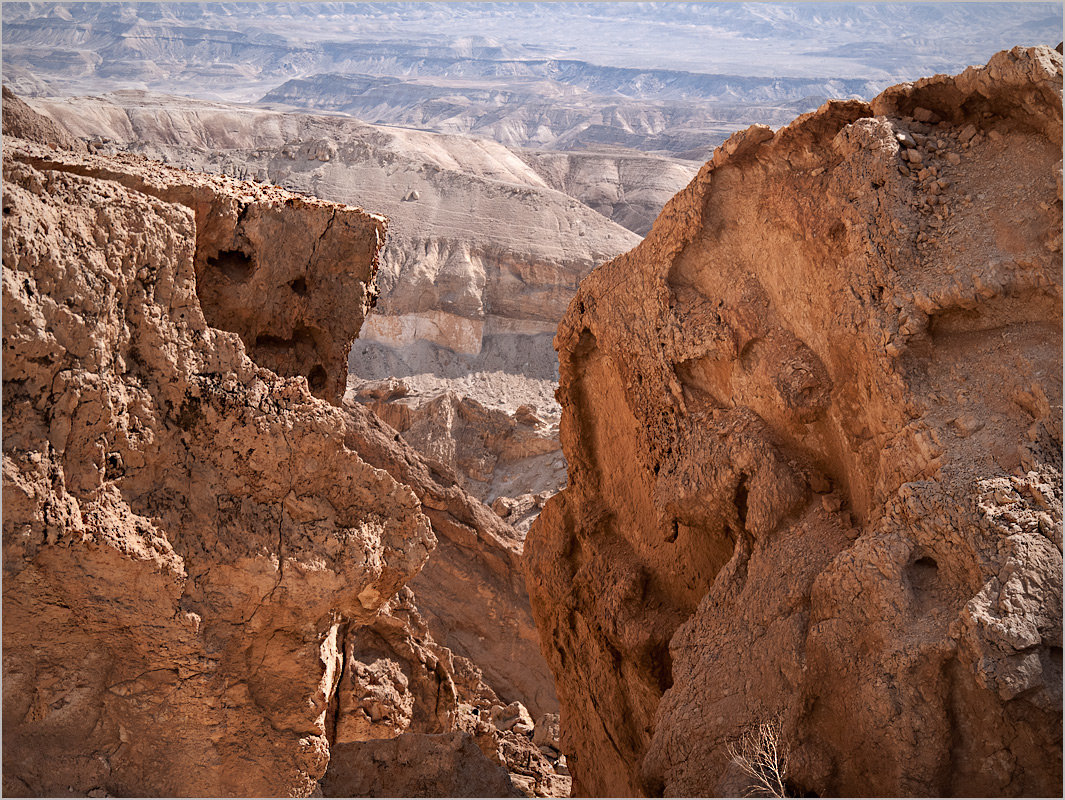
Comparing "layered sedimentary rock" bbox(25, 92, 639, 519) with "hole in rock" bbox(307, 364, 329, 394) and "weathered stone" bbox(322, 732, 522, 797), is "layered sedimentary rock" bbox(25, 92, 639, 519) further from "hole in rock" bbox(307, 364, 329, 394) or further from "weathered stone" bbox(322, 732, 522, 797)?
"weathered stone" bbox(322, 732, 522, 797)

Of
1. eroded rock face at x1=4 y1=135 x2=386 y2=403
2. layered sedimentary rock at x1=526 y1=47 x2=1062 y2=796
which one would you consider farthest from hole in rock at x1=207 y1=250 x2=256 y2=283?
layered sedimentary rock at x1=526 y1=47 x2=1062 y2=796

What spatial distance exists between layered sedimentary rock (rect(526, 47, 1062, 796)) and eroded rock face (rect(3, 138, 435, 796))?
2.26m

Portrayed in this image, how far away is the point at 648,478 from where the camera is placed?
26.0 ft

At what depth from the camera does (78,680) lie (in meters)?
5.29

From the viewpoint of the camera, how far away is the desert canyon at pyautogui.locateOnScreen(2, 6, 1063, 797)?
4.78m

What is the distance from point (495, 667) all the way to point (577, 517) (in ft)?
19.3

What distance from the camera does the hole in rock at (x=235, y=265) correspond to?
6.74 m

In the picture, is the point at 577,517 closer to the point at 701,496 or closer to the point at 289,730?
the point at 701,496

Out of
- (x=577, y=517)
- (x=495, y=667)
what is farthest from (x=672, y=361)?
(x=495, y=667)

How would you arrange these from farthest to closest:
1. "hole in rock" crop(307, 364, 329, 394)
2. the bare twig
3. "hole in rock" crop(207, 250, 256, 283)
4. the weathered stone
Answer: "hole in rock" crop(307, 364, 329, 394) → the weathered stone → "hole in rock" crop(207, 250, 256, 283) → the bare twig

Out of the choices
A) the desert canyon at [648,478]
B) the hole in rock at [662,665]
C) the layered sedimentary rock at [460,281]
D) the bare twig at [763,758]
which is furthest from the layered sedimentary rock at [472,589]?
the bare twig at [763,758]

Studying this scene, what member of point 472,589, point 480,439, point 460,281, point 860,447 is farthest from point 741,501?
point 460,281

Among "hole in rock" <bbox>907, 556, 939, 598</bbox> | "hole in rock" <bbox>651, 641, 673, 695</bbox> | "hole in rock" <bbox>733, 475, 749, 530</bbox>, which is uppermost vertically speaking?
"hole in rock" <bbox>907, 556, 939, 598</bbox>

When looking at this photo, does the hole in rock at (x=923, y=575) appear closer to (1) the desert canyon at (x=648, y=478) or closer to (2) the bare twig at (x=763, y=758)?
(1) the desert canyon at (x=648, y=478)
